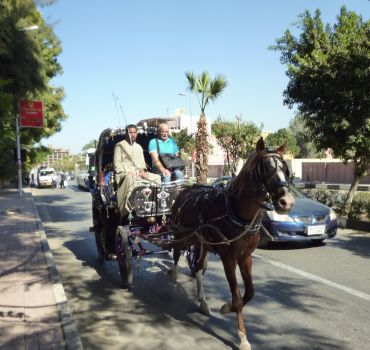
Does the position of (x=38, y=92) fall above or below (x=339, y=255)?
above

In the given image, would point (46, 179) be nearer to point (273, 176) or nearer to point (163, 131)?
point (163, 131)

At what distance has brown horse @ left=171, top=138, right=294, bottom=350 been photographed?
13.3 feet

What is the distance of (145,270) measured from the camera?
314 inches

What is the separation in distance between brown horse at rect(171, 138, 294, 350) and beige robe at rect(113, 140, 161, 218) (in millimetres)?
1516

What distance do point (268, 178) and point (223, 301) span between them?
2.67 m

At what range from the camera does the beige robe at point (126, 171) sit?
6812mm

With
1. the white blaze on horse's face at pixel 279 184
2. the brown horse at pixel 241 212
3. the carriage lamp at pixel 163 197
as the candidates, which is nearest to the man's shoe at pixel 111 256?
the carriage lamp at pixel 163 197

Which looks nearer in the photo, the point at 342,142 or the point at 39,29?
the point at 39,29

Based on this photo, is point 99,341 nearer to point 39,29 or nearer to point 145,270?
point 145,270

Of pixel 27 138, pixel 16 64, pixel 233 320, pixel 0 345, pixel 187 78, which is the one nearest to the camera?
pixel 0 345

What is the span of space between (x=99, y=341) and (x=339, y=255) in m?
5.77

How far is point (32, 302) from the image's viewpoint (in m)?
5.86

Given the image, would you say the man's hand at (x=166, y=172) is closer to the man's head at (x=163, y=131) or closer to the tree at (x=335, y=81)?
the man's head at (x=163, y=131)

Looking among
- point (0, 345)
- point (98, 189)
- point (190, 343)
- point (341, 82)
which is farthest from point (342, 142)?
point (0, 345)
